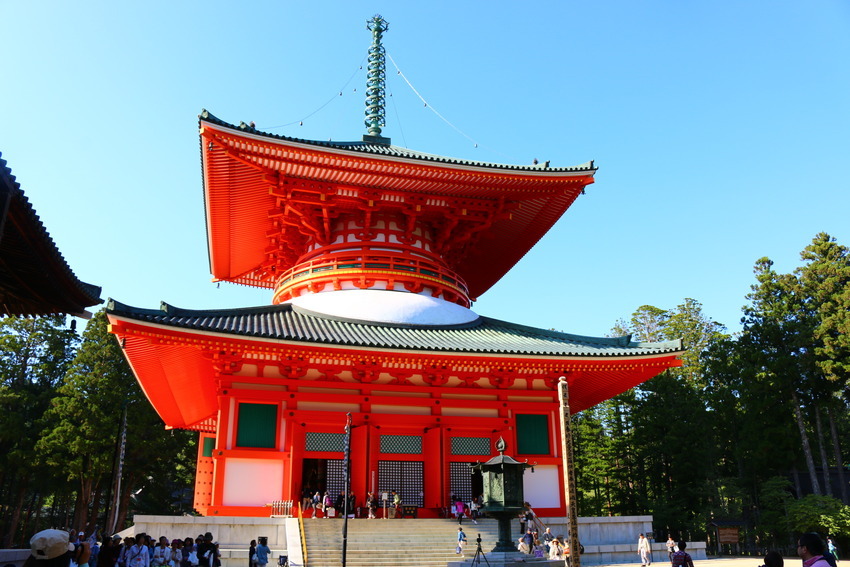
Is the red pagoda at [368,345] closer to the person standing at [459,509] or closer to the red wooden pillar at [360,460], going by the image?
the red wooden pillar at [360,460]

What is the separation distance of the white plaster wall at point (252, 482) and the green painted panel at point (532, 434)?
757cm

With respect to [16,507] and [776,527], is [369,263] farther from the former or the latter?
[16,507]

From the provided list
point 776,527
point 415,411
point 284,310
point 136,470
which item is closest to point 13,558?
point 284,310

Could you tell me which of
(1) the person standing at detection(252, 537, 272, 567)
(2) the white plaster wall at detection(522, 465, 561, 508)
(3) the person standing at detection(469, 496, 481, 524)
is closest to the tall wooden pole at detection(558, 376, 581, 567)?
(3) the person standing at detection(469, 496, 481, 524)

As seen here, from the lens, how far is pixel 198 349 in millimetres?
18406

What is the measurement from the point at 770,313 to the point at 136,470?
139 ft

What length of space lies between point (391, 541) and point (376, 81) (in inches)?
853

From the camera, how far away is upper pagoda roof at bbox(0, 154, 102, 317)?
764 cm

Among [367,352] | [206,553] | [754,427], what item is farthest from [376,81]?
[754,427]

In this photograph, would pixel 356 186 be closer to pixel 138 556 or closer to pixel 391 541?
pixel 391 541

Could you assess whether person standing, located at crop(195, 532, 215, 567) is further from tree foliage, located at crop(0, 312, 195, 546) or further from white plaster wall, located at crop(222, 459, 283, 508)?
tree foliage, located at crop(0, 312, 195, 546)

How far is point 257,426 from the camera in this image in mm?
18688

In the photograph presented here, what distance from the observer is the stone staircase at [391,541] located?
1591 cm

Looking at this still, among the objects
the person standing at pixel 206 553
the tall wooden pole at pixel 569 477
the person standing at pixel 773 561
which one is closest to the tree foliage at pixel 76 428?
the person standing at pixel 206 553
